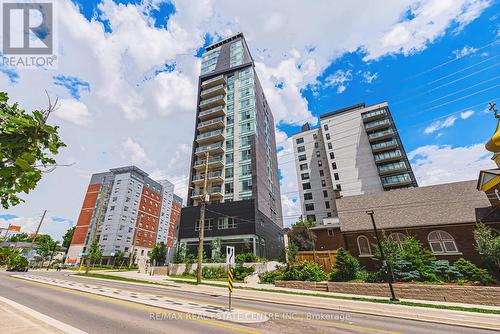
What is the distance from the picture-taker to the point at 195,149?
149 feet

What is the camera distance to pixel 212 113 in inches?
1865

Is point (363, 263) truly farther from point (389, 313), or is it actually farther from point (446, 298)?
point (389, 313)

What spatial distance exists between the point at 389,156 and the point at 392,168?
321 cm

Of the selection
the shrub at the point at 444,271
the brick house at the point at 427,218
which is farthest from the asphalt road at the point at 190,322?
the brick house at the point at 427,218

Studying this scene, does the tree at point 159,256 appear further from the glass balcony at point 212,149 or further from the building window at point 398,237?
the building window at point 398,237

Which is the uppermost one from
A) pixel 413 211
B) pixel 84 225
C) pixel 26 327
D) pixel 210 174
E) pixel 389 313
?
pixel 210 174

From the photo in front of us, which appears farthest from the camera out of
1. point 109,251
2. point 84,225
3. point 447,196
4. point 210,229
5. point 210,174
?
point 84,225

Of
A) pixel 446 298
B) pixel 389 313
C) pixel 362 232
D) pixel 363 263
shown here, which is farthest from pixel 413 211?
pixel 389 313

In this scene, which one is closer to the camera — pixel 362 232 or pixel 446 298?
pixel 446 298

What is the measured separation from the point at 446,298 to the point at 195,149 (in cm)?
4178

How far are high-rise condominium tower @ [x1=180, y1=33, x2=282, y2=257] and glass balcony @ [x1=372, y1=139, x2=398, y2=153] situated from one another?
28.6 metres

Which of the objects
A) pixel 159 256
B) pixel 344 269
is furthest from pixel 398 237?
pixel 159 256

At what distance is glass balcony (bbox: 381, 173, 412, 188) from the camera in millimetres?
47312

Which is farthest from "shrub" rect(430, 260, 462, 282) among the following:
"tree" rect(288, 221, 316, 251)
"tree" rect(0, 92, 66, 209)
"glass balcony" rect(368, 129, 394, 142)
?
"glass balcony" rect(368, 129, 394, 142)
